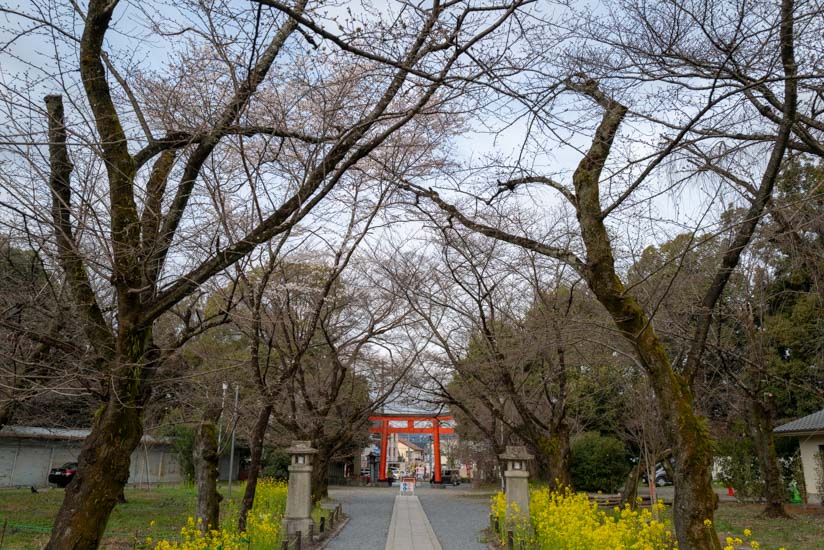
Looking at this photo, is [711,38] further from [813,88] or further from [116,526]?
[116,526]

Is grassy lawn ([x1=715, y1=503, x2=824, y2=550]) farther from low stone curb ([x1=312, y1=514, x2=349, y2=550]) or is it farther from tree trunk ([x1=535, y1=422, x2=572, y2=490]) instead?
low stone curb ([x1=312, y1=514, x2=349, y2=550])

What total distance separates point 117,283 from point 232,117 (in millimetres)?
1492

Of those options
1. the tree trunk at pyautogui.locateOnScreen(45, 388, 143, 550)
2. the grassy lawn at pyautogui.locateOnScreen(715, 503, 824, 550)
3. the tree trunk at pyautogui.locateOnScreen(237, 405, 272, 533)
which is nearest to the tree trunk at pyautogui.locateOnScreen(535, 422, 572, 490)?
the grassy lawn at pyautogui.locateOnScreen(715, 503, 824, 550)

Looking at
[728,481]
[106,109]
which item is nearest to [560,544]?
[106,109]

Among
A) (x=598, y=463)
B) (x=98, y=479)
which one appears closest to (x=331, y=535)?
(x=98, y=479)

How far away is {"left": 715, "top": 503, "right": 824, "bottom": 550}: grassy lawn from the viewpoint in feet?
35.0

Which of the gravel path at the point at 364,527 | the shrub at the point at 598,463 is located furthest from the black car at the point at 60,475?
the shrub at the point at 598,463

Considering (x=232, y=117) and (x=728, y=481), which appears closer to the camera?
(x=232, y=117)

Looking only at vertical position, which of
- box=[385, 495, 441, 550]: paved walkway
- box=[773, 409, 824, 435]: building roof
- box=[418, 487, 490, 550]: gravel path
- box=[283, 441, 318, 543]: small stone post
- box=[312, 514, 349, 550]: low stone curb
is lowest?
box=[418, 487, 490, 550]: gravel path

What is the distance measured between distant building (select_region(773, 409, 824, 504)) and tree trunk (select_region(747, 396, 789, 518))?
3.22m

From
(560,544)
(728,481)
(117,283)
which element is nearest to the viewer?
(117,283)

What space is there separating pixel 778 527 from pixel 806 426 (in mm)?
6972

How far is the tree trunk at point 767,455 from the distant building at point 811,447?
322 centimetres

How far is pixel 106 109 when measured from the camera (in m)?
4.32
